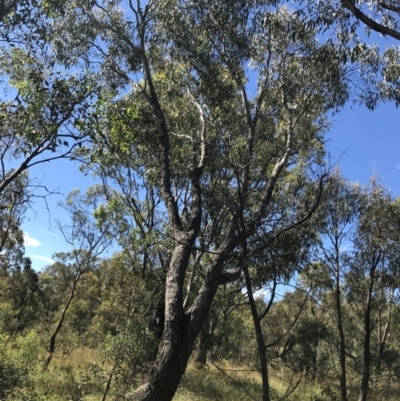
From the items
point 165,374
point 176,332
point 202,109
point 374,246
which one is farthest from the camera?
point 374,246

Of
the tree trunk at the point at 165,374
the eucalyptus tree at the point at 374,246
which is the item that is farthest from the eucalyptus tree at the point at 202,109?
the eucalyptus tree at the point at 374,246

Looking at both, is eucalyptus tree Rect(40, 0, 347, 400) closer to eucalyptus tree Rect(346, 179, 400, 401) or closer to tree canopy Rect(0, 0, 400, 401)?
tree canopy Rect(0, 0, 400, 401)

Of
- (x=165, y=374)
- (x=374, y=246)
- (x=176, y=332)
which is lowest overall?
(x=165, y=374)

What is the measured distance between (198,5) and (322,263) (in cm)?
848

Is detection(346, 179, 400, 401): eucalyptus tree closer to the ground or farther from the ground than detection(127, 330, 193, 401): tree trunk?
farther from the ground

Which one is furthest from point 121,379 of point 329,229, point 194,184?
point 329,229

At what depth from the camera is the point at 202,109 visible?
25.4 feet

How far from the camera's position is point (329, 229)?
11812 millimetres

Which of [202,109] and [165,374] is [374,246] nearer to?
[202,109]

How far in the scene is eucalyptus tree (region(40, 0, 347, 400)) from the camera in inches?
200

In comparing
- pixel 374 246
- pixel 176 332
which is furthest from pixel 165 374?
pixel 374 246

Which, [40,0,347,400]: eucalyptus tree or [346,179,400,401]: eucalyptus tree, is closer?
[40,0,347,400]: eucalyptus tree

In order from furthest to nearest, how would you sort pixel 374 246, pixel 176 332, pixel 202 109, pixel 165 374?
pixel 374 246 < pixel 202 109 < pixel 176 332 < pixel 165 374

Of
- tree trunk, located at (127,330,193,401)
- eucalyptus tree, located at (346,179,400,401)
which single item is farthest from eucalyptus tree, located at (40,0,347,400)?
eucalyptus tree, located at (346,179,400,401)
